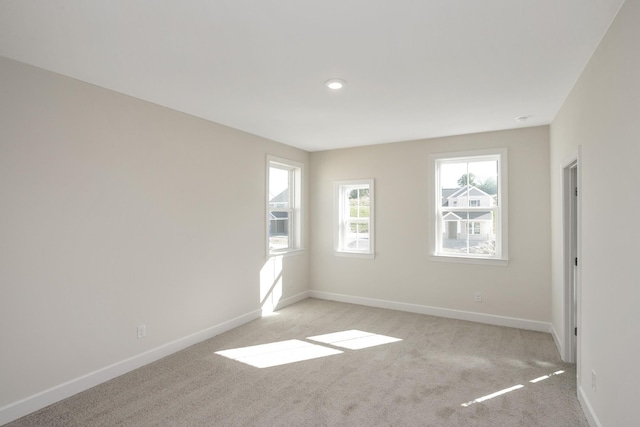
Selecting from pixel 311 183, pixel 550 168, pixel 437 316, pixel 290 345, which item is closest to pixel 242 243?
pixel 290 345

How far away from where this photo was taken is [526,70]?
260cm

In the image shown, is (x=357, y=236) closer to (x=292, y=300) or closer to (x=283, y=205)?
(x=283, y=205)

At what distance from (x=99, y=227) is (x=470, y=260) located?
14.5ft

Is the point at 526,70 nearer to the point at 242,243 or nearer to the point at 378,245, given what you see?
the point at 378,245

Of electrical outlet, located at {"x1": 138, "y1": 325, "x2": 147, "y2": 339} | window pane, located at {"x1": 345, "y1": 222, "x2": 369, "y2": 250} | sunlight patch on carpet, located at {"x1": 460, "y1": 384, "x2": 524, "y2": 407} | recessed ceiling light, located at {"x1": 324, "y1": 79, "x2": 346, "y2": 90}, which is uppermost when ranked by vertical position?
recessed ceiling light, located at {"x1": 324, "y1": 79, "x2": 346, "y2": 90}

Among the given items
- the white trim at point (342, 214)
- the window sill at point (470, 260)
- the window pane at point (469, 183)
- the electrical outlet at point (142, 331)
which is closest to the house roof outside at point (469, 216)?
the window pane at point (469, 183)

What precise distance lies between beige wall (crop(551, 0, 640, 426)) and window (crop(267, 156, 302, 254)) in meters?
3.74

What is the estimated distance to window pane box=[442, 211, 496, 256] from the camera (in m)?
4.63

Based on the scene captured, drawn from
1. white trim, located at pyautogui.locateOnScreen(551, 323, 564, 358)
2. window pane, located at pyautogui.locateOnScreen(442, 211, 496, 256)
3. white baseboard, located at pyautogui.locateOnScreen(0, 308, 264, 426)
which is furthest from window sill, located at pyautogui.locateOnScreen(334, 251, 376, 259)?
white trim, located at pyautogui.locateOnScreen(551, 323, 564, 358)

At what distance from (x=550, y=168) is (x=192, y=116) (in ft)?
14.2

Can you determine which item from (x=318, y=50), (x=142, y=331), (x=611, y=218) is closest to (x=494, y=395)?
(x=611, y=218)

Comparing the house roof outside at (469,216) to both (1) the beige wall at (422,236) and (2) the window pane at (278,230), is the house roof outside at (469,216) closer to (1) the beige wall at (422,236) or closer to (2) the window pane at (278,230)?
(1) the beige wall at (422,236)

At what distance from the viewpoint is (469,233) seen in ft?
15.6

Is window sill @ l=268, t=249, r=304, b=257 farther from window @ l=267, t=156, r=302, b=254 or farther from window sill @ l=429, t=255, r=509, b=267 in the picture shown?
window sill @ l=429, t=255, r=509, b=267
